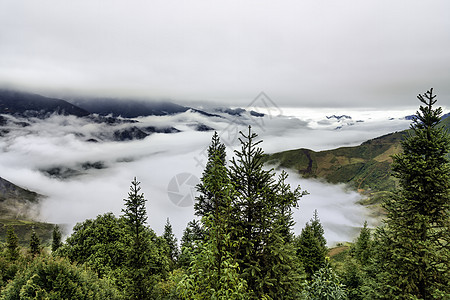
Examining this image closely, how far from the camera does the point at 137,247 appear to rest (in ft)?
60.6

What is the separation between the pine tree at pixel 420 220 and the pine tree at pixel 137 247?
50.4 feet

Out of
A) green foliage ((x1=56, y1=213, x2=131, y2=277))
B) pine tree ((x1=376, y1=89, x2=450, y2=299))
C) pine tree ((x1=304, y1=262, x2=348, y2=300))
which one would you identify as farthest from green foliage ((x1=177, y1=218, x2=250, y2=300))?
green foliage ((x1=56, y1=213, x2=131, y2=277))

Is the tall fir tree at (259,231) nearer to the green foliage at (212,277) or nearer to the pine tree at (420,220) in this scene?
the green foliage at (212,277)

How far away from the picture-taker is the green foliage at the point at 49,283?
6.21 m

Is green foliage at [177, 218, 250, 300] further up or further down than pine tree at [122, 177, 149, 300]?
further up

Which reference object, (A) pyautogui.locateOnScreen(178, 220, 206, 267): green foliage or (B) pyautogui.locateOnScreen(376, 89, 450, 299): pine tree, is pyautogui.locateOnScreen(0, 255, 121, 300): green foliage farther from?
(B) pyautogui.locateOnScreen(376, 89, 450, 299): pine tree

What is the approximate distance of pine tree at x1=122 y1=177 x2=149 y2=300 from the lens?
17438mm

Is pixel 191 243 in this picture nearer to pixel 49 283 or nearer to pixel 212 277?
pixel 212 277

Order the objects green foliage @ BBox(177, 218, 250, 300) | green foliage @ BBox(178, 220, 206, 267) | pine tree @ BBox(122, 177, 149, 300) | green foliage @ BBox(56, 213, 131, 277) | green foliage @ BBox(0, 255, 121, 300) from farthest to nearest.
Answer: green foliage @ BBox(56, 213, 131, 277), pine tree @ BBox(122, 177, 149, 300), green foliage @ BBox(0, 255, 121, 300), green foliage @ BBox(178, 220, 206, 267), green foliage @ BBox(177, 218, 250, 300)

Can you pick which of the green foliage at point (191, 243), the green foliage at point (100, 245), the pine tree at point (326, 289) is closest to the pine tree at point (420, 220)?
the pine tree at point (326, 289)

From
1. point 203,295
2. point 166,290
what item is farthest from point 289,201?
point 166,290

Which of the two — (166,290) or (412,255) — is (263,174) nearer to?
(412,255)

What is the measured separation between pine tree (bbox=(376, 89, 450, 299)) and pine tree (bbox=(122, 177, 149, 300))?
50.4 ft

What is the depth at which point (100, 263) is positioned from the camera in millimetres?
21438
